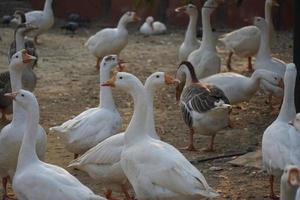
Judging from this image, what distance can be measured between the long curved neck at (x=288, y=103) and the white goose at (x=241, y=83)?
221 centimetres

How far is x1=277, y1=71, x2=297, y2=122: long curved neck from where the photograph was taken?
24.9 ft

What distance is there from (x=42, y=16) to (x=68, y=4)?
3.67 meters

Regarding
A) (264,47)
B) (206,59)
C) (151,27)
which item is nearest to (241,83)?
(206,59)

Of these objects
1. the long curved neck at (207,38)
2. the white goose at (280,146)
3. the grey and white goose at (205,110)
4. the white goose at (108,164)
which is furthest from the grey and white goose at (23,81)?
the white goose at (280,146)

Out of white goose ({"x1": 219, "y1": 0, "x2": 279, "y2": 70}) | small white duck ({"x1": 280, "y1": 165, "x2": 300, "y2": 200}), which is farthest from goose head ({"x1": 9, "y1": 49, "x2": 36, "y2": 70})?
white goose ({"x1": 219, "y1": 0, "x2": 279, "y2": 70})

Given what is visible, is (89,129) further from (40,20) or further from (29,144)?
(40,20)

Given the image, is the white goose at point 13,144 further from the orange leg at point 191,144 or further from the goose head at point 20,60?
the orange leg at point 191,144

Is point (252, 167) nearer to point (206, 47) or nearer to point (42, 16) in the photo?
point (206, 47)

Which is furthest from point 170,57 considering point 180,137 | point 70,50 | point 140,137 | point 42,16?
point 140,137

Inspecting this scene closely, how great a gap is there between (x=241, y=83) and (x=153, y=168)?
166 inches

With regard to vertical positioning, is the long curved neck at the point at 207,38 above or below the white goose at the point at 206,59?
above

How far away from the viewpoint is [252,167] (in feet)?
26.0

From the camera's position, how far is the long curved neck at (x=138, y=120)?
6.54 metres

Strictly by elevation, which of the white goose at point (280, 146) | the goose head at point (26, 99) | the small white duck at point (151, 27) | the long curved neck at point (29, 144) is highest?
the goose head at point (26, 99)
